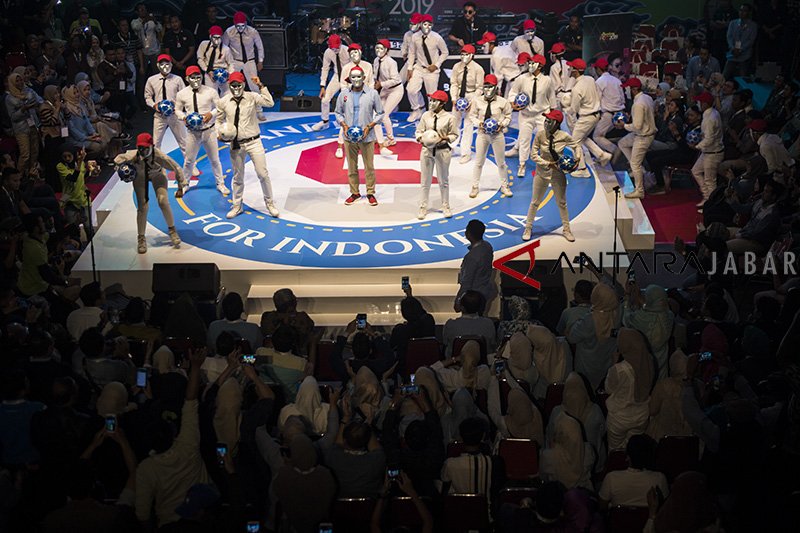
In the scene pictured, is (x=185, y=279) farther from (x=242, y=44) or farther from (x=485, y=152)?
(x=242, y=44)

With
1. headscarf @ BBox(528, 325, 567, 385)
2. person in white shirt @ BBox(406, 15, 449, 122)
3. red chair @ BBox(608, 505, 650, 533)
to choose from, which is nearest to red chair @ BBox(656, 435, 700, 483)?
red chair @ BBox(608, 505, 650, 533)

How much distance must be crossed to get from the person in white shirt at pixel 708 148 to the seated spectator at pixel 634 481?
8819 millimetres

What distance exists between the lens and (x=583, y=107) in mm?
16125

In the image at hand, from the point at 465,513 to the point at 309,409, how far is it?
153 cm

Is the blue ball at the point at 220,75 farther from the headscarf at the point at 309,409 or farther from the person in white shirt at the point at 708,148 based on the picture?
the headscarf at the point at 309,409

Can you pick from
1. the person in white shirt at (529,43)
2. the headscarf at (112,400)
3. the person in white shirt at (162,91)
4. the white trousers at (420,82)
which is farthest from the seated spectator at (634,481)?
the person in white shirt at (529,43)

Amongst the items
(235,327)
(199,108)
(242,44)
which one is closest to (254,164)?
(199,108)

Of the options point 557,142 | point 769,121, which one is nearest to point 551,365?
point 557,142

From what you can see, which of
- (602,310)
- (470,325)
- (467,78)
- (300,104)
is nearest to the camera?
(602,310)

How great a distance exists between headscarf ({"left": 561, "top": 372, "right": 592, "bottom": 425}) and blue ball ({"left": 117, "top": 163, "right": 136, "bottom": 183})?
6.82 m

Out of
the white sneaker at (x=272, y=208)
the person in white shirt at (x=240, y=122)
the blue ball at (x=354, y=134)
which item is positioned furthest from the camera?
the white sneaker at (x=272, y=208)

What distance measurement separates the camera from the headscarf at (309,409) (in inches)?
314

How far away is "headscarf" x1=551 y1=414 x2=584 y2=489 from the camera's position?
24.8 feet

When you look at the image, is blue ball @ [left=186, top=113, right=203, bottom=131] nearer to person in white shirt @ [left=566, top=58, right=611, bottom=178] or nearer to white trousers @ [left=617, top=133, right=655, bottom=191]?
person in white shirt @ [left=566, top=58, right=611, bottom=178]
